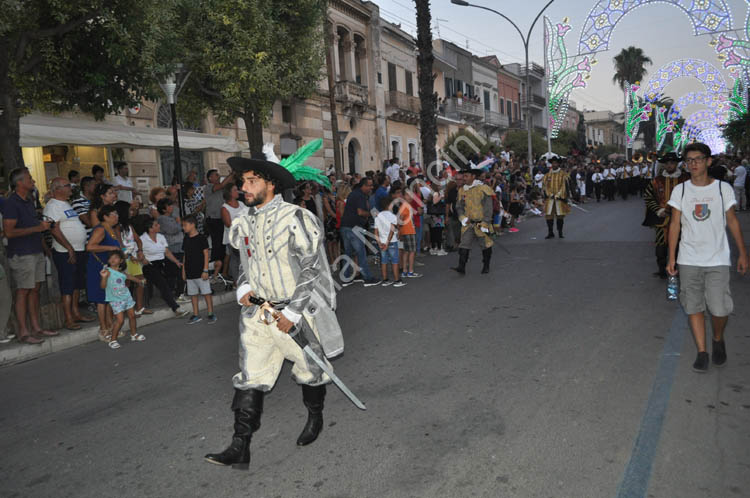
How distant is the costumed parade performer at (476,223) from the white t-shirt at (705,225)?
16.4ft

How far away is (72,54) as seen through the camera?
892 centimetres

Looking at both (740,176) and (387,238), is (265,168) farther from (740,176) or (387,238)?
(740,176)

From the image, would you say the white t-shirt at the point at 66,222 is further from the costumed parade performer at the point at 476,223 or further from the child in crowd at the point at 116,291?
the costumed parade performer at the point at 476,223

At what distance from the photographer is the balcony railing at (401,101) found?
3008cm

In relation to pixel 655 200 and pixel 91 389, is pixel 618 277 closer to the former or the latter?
pixel 655 200

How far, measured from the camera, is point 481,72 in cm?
4159

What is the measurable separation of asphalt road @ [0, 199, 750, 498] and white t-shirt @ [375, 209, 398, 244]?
2.64 meters

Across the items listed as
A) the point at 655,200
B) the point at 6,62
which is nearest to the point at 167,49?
the point at 6,62

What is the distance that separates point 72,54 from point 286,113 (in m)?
14.7

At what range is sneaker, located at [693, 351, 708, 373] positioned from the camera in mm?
4383

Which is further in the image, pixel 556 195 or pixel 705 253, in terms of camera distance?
pixel 556 195

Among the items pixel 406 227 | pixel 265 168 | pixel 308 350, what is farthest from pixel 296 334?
pixel 406 227

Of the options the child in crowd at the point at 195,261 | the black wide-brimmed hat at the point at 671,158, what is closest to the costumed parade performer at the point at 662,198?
the black wide-brimmed hat at the point at 671,158

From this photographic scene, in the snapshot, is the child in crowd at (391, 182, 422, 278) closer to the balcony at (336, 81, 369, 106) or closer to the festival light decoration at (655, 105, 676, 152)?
the balcony at (336, 81, 369, 106)
